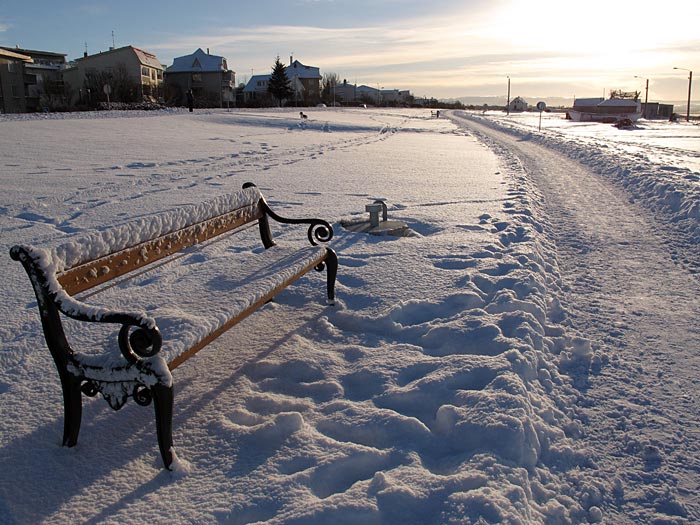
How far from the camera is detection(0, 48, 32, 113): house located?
60734 mm

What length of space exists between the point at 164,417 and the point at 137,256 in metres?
0.98

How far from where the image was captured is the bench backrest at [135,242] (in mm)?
2512

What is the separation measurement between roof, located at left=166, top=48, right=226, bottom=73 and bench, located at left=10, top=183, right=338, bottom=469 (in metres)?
87.6

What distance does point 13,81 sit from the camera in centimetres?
6344

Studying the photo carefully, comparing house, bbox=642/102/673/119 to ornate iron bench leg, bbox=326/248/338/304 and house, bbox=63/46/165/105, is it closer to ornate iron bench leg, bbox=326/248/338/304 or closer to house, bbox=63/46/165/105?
house, bbox=63/46/165/105

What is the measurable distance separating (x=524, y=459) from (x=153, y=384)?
1.67 meters

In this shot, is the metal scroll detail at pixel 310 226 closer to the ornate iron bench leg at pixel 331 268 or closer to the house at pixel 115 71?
the ornate iron bench leg at pixel 331 268

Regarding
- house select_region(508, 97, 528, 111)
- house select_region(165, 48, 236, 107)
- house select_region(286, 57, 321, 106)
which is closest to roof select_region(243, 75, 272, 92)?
house select_region(286, 57, 321, 106)

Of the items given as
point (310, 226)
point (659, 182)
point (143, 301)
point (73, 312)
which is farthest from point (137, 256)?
point (659, 182)

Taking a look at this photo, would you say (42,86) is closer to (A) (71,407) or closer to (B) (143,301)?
(B) (143,301)

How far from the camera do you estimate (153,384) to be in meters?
2.32

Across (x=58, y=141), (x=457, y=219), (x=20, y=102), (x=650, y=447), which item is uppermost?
(x=20, y=102)

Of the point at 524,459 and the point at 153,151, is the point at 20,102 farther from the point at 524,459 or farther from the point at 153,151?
the point at 524,459

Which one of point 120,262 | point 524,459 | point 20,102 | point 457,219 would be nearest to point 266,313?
point 120,262
